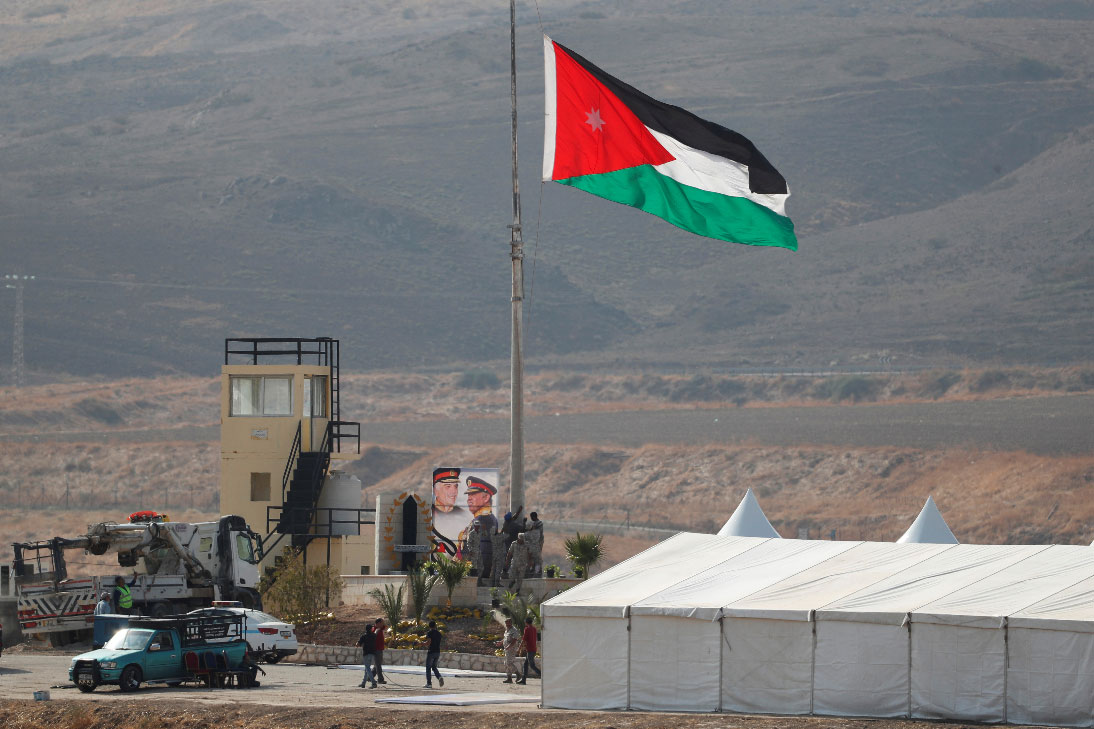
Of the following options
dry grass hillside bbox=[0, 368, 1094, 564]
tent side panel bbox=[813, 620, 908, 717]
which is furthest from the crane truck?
dry grass hillside bbox=[0, 368, 1094, 564]

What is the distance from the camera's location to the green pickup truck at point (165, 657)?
29.4m

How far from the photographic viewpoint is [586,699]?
87.4ft

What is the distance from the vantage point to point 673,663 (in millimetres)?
26219

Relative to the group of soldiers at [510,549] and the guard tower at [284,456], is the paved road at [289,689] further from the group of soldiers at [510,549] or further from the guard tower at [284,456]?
the guard tower at [284,456]

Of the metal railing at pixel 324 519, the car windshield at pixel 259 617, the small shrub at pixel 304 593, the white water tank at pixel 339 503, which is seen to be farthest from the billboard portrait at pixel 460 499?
the car windshield at pixel 259 617

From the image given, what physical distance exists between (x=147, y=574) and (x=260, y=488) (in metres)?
7.98

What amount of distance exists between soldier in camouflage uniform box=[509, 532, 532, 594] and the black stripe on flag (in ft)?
27.1

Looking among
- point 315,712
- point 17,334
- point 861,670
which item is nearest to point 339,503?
point 315,712

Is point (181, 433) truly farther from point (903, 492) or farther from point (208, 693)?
point (208, 693)

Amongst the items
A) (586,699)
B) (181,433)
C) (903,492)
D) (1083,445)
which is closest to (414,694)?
(586,699)

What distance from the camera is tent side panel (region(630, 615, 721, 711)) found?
26.0 metres

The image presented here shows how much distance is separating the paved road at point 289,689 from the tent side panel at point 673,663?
1731 millimetres

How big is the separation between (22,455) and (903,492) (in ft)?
195

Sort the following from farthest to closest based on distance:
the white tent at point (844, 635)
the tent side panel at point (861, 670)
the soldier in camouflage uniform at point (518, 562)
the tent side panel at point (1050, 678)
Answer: the soldier in camouflage uniform at point (518, 562) → the tent side panel at point (861, 670) → the white tent at point (844, 635) → the tent side panel at point (1050, 678)
